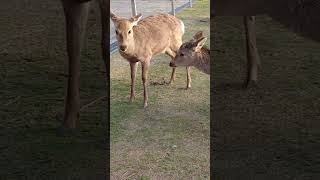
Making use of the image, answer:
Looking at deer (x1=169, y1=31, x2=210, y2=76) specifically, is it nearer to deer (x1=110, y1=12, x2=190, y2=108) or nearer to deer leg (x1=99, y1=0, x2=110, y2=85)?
deer (x1=110, y1=12, x2=190, y2=108)

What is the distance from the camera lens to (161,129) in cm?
179

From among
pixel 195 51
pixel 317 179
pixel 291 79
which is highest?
pixel 195 51

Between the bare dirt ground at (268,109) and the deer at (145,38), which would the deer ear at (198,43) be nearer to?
the bare dirt ground at (268,109)

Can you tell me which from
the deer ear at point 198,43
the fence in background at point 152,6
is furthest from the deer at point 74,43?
the fence in background at point 152,6

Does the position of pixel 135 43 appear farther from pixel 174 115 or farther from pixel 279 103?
pixel 279 103

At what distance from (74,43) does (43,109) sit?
1.61 feet

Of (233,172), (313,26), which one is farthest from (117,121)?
(313,26)

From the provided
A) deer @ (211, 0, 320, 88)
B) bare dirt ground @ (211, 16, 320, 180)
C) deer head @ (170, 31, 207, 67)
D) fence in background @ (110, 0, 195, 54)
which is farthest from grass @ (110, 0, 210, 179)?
fence in background @ (110, 0, 195, 54)

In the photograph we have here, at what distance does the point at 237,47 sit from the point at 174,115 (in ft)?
2.93

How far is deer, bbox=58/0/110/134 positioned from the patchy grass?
0.17 ft

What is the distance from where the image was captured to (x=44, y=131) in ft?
5.54

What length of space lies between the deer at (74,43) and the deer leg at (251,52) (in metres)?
0.51

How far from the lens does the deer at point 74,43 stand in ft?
4.75

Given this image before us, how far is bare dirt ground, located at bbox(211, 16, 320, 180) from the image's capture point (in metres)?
1.50
